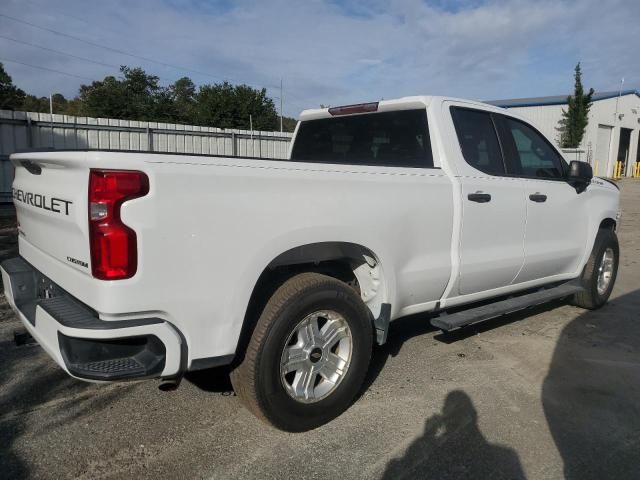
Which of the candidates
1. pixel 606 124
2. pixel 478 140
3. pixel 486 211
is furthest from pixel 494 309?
pixel 606 124

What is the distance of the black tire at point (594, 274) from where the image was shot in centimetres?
566

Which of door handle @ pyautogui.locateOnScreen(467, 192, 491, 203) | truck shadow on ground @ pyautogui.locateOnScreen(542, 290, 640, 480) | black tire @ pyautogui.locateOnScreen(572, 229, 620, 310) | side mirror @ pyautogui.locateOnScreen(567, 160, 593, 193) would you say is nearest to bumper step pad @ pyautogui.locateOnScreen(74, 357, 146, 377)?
truck shadow on ground @ pyautogui.locateOnScreen(542, 290, 640, 480)

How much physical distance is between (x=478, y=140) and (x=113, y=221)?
2998 millimetres

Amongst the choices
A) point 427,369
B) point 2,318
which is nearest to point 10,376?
point 2,318

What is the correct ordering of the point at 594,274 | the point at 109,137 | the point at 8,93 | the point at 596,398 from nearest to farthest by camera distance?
the point at 596,398 → the point at 594,274 → the point at 109,137 → the point at 8,93

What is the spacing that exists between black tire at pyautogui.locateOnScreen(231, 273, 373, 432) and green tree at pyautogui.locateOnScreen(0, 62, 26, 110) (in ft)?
162

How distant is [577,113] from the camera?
33688mm

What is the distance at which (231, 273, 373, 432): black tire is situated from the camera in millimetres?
→ 2863

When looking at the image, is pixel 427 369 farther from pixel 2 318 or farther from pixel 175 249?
pixel 2 318

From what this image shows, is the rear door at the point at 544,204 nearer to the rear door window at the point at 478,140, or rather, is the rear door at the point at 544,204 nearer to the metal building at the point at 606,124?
the rear door window at the point at 478,140

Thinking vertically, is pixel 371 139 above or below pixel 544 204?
above

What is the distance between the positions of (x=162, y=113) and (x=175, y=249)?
4439 centimetres

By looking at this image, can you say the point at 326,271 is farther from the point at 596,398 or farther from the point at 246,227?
the point at 596,398

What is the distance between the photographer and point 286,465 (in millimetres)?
2857
